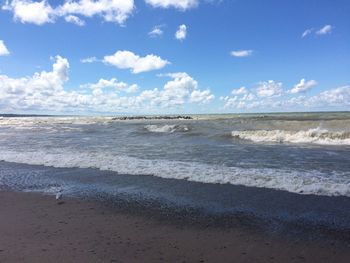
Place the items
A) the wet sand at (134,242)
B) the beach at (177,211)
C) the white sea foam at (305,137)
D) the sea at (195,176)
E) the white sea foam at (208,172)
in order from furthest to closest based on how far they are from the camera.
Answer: the white sea foam at (305,137) < the white sea foam at (208,172) < the sea at (195,176) < the beach at (177,211) < the wet sand at (134,242)

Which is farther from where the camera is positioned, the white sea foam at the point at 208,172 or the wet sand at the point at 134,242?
the white sea foam at the point at 208,172

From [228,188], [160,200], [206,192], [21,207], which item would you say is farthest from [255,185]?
[21,207]

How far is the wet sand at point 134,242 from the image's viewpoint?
5.12m

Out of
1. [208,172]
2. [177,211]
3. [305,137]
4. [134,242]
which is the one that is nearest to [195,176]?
[208,172]

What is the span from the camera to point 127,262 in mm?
4945

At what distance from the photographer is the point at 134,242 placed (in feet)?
18.8

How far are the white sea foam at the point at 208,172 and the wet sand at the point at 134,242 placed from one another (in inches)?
131

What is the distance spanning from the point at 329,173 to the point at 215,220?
214 inches

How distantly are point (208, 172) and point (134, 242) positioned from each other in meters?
5.71

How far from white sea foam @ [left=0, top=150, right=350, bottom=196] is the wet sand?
10.9 feet

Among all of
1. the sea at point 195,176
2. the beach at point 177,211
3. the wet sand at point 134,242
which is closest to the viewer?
the wet sand at point 134,242

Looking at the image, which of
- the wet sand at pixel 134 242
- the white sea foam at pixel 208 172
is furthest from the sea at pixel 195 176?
the wet sand at pixel 134 242

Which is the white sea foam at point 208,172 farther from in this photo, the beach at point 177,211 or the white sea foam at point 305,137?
the white sea foam at point 305,137

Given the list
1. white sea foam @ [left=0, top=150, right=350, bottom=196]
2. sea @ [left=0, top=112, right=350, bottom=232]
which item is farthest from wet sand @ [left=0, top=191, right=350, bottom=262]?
white sea foam @ [left=0, top=150, right=350, bottom=196]
